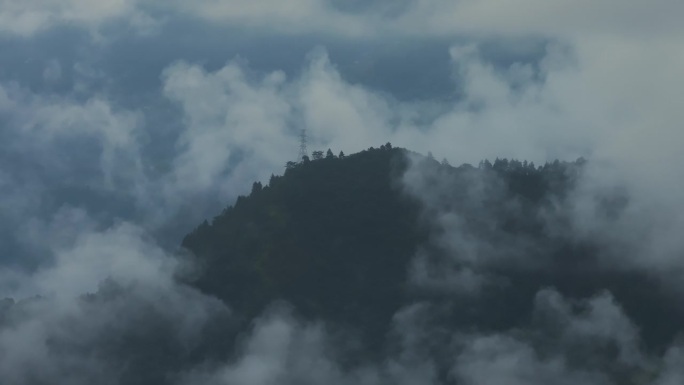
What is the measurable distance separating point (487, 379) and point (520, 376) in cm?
453

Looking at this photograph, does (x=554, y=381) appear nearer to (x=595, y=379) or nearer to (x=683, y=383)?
(x=595, y=379)

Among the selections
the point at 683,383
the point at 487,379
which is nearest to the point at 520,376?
the point at 487,379

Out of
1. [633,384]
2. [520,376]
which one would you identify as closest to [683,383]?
[633,384]

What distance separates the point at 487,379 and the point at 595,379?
14.7 meters

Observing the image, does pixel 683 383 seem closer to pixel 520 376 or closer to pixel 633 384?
pixel 633 384

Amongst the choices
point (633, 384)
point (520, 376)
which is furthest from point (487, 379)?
point (633, 384)

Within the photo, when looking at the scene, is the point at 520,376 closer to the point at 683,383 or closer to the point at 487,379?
the point at 487,379

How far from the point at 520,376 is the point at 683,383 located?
22223mm

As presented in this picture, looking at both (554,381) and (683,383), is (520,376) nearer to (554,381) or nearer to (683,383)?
(554,381)

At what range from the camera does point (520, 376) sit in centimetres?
19862

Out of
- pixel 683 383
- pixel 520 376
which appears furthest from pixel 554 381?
pixel 683 383

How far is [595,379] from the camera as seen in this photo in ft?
650

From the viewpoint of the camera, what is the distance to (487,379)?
199375mm

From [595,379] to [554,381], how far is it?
5751mm
